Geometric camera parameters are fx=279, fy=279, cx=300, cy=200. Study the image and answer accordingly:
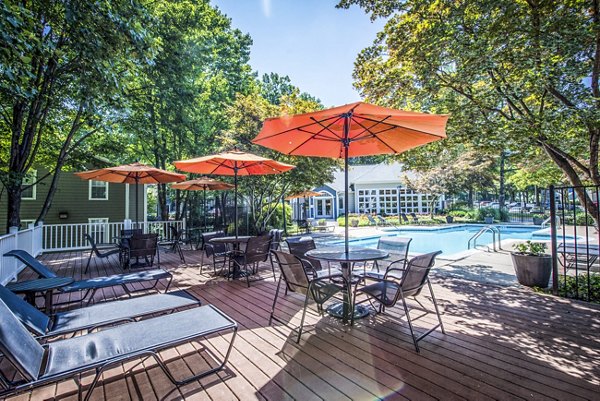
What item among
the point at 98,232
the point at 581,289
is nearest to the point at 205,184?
the point at 98,232

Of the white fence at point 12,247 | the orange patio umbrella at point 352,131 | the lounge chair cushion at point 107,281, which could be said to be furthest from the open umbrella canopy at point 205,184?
the orange patio umbrella at point 352,131

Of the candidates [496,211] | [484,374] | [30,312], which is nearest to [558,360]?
[484,374]

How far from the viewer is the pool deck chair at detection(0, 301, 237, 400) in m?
Answer: 1.62

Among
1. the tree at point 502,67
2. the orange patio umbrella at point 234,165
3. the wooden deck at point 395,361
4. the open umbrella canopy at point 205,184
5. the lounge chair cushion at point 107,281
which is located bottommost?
the wooden deck at point 395,361

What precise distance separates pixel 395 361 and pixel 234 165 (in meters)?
4.38

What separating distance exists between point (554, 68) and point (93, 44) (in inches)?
273

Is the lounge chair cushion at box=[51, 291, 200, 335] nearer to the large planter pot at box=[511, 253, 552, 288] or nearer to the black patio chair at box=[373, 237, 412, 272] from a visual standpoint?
the black patio chair at box=[373, 237, 412, 272]

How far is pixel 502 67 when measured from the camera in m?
4.82

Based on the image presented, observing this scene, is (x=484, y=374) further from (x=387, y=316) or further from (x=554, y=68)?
(x=554, y=68)

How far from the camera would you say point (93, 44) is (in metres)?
4.21

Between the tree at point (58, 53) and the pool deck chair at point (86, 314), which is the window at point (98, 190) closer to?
the tree at point (58, 53)

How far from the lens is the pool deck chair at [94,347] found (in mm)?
1625

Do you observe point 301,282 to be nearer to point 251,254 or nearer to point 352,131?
point 251,254

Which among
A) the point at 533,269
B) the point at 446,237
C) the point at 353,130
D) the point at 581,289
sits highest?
the point at 353,130
